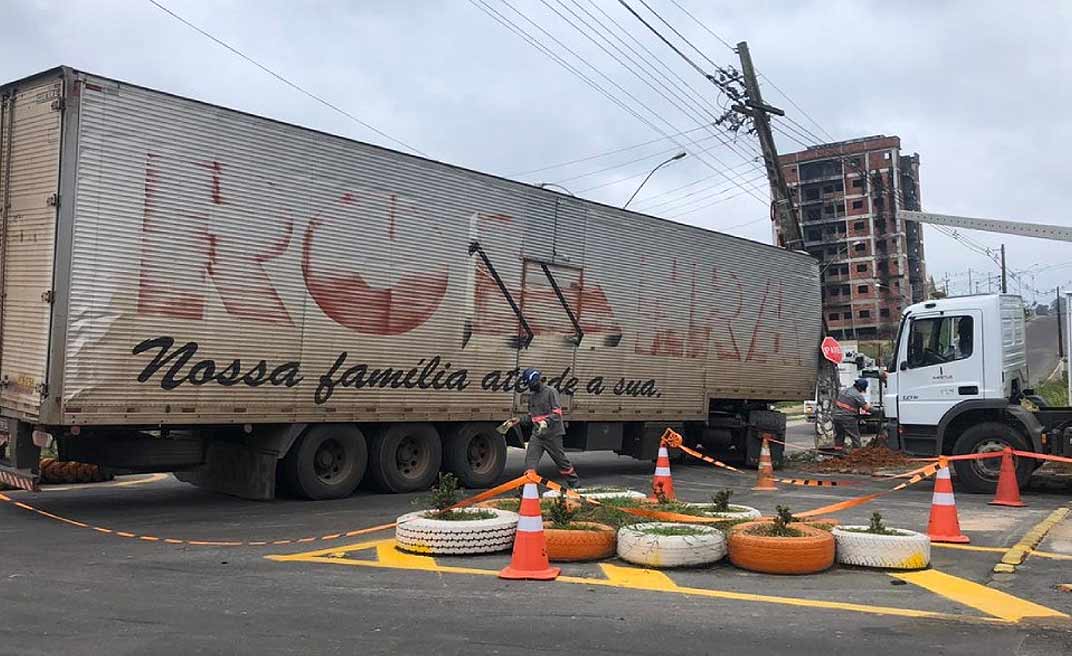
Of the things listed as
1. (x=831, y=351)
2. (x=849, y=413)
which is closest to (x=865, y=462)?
(x=849, y=413)

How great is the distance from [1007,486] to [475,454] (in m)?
7.02

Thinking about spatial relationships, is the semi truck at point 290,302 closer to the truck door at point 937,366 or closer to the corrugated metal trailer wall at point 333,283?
the corrugated metal trailer wall at point 333,283

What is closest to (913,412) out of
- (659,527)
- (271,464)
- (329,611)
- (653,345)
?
(653,345)

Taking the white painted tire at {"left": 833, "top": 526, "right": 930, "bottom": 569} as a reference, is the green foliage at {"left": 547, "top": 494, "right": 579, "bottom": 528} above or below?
above

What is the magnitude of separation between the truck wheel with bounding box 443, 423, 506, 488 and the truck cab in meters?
5.96

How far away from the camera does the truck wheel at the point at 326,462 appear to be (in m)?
10.4

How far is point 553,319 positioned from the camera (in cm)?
1312

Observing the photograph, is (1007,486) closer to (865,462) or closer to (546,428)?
(865,462)

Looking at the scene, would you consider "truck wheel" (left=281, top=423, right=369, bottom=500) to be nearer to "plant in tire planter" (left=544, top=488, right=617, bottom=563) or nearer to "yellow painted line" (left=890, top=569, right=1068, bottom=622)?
"plant in tire planter" (left=544, top=488, right=617, bottom=563)

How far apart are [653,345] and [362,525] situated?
7069 mm

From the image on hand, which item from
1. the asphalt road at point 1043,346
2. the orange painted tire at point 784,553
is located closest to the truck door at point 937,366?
the orange painted tire at point 784,553

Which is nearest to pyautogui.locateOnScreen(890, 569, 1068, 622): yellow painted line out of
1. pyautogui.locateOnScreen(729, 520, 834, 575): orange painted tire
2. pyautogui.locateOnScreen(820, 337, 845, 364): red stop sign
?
pyautogui.locateOnScreen(729, 520, 834, 575): orange painted tire

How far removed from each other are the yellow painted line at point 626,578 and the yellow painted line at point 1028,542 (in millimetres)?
1864

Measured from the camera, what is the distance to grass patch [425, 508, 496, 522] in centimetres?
751
